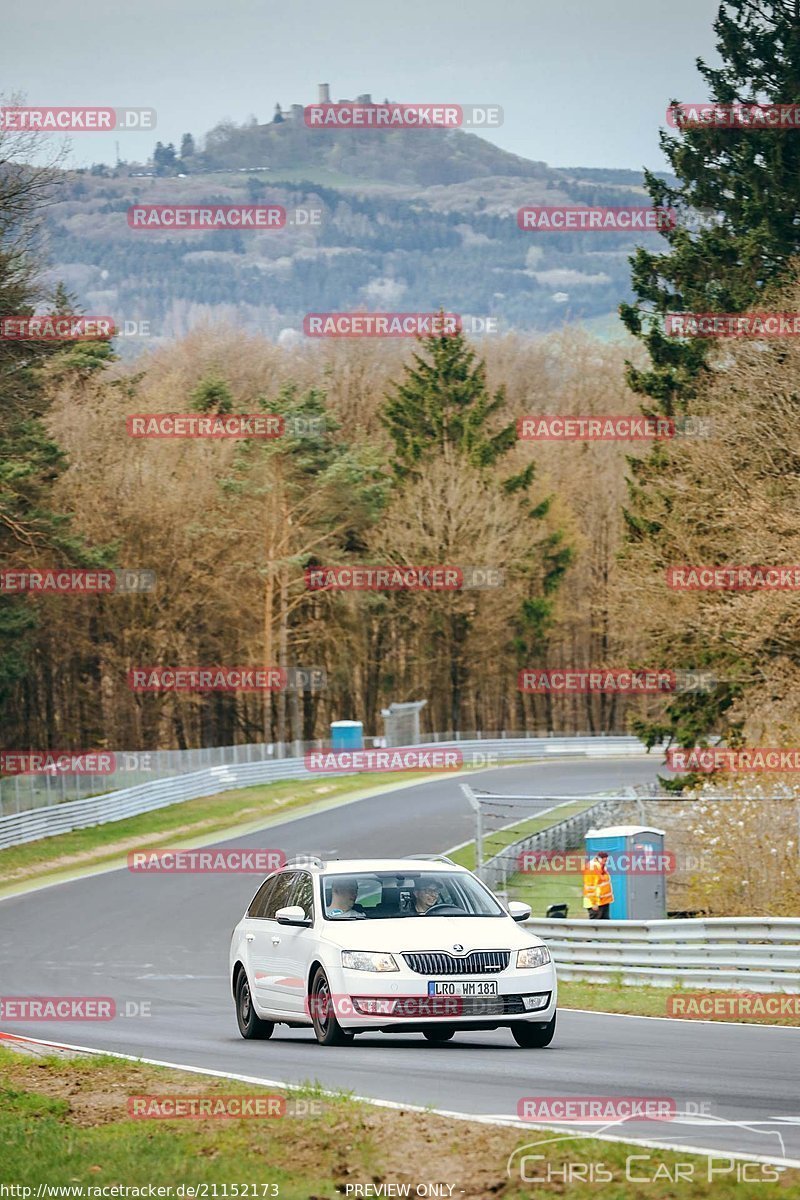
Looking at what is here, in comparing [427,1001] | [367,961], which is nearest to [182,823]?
[367,961]

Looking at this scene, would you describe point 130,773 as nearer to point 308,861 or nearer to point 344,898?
point 308,861

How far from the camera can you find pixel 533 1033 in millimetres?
13938

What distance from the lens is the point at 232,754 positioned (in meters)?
64.0

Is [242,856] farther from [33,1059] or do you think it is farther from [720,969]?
[33,1059]

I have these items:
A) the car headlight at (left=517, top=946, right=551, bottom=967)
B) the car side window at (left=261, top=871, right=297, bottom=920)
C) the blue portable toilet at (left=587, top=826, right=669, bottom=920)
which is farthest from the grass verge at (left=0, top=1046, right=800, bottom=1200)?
the blue portable toilet at (left=587, top=826, right=669, bottom=920)

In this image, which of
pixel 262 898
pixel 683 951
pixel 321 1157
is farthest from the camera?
pixel 683 951

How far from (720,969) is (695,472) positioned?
19.9m

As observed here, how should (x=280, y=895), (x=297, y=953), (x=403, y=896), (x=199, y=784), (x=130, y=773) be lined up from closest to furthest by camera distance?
1. (x=297, y=953)
2. (x=403, y=896)
3. (x=280, y=895)
4. (x=130, y=773)
5. (x=199, y=784)

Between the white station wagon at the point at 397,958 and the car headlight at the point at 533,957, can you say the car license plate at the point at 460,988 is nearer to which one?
the white station wagon at the point at 397,958

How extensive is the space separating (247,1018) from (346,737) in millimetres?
54979

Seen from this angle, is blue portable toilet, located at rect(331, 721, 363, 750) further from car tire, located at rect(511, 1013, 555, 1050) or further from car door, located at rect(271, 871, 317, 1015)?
car tire, located at rect(511, 1013, 555, 1050)

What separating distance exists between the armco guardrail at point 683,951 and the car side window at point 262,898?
18.4 ft

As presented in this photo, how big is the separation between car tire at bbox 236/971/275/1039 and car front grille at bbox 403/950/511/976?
2.57 metres

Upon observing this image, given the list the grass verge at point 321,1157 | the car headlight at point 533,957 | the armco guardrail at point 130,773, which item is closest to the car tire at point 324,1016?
the car headlight at point 533,957
